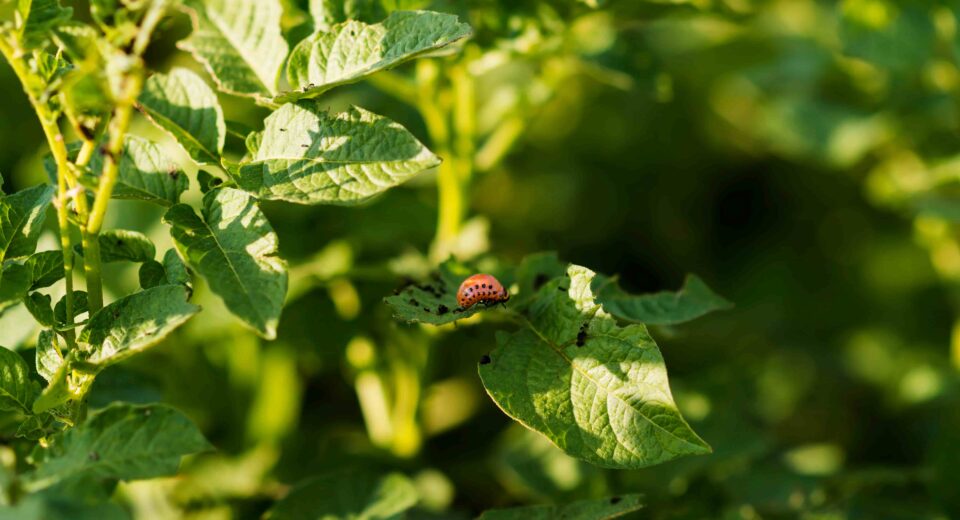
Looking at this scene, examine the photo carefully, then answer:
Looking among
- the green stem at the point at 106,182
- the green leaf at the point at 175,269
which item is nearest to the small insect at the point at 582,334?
the green leaf at the point at 175,269

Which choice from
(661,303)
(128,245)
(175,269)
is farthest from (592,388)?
(128,245)

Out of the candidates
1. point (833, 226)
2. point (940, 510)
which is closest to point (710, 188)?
point (833, 226)

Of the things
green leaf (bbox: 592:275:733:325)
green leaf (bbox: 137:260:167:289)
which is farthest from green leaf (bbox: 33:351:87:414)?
green leaf (bbox: 592:275:733:325)

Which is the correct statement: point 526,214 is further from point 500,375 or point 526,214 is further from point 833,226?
point 500,375

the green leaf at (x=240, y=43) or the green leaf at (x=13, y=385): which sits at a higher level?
the green leaf at (x=240, y=43)

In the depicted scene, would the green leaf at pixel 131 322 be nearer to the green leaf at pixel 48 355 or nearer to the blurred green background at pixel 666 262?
the green leaf at pixel 48 355

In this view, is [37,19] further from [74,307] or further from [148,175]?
[74,307]
